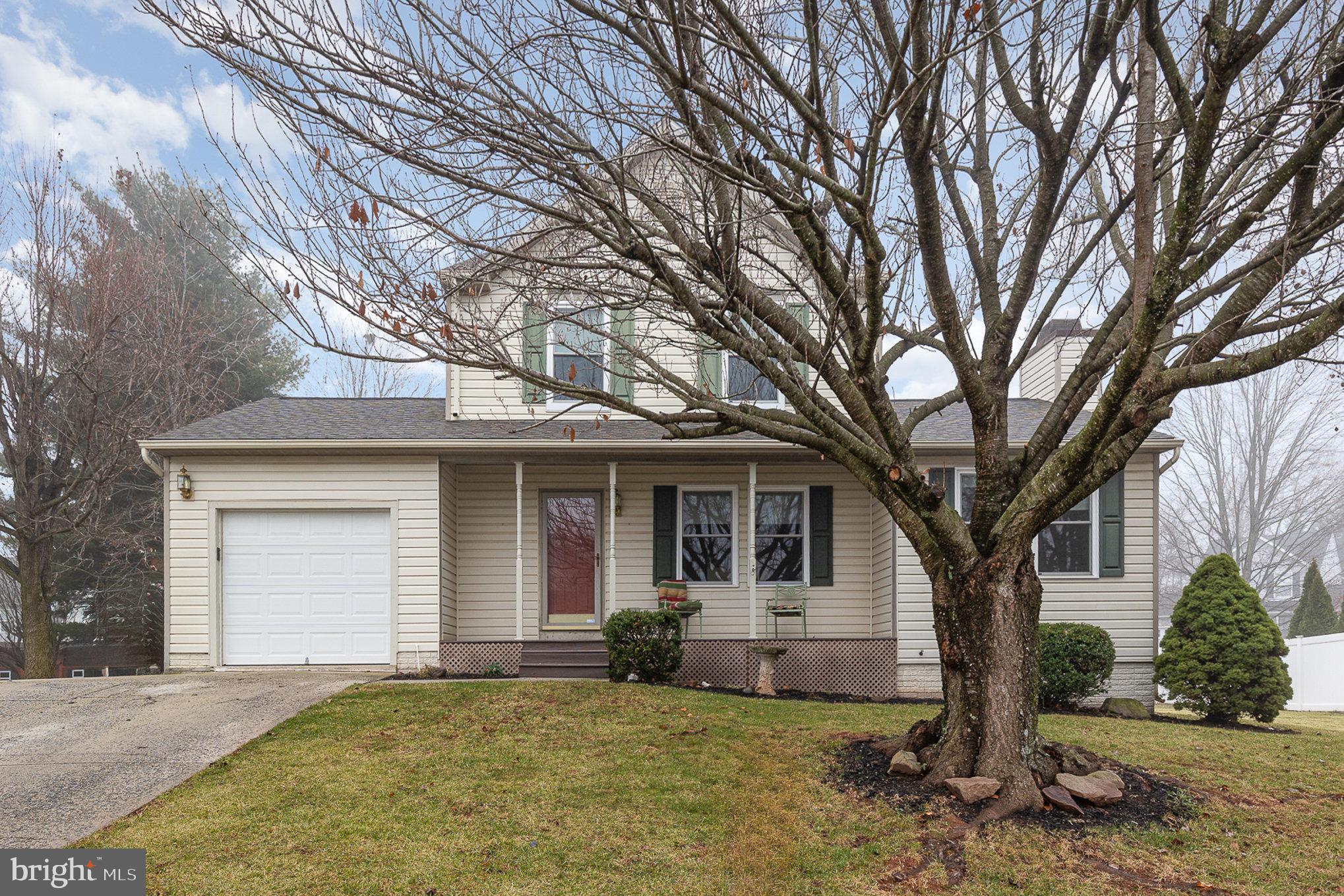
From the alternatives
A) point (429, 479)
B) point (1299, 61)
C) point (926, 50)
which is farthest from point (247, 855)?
point (1299, 61)

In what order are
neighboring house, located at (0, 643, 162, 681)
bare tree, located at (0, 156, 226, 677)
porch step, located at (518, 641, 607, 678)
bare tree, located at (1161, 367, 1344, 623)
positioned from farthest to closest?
1. bare tree, located at (1161, 367, 1344, 623)
2. neighboring house, located at (0, 643, 162, 681)
3. bare tree, located at (0, 156, 226, 677)
4. porch step, located at (518, 641, 607, 678)

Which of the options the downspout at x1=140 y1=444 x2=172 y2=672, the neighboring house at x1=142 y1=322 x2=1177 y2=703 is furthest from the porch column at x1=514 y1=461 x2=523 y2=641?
the downspout at x1=140 y1=444 x2=172 y2=672

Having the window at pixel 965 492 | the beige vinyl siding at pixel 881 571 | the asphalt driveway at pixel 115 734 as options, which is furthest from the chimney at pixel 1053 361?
the asphalt driveway at pixel 115 734

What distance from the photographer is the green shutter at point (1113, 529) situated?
11578mm

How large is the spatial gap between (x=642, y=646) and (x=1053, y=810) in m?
5.10

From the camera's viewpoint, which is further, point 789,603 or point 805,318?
point 789,603

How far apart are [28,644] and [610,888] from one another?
589 inches

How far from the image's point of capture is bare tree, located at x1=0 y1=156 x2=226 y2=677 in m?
15.4

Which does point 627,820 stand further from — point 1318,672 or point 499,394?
point 1318,672

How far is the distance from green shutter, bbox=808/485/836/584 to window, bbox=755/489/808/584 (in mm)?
104

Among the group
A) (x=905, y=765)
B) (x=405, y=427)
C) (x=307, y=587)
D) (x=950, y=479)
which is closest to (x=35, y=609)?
(x=307, y=587)

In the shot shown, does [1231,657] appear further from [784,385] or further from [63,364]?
[63,364]

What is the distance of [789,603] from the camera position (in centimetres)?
1222

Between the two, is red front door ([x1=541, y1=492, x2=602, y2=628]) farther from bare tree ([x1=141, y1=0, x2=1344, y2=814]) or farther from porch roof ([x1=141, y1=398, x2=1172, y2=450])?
bare tree ([x1=141, y1=0, x2=1344, y2=814])
